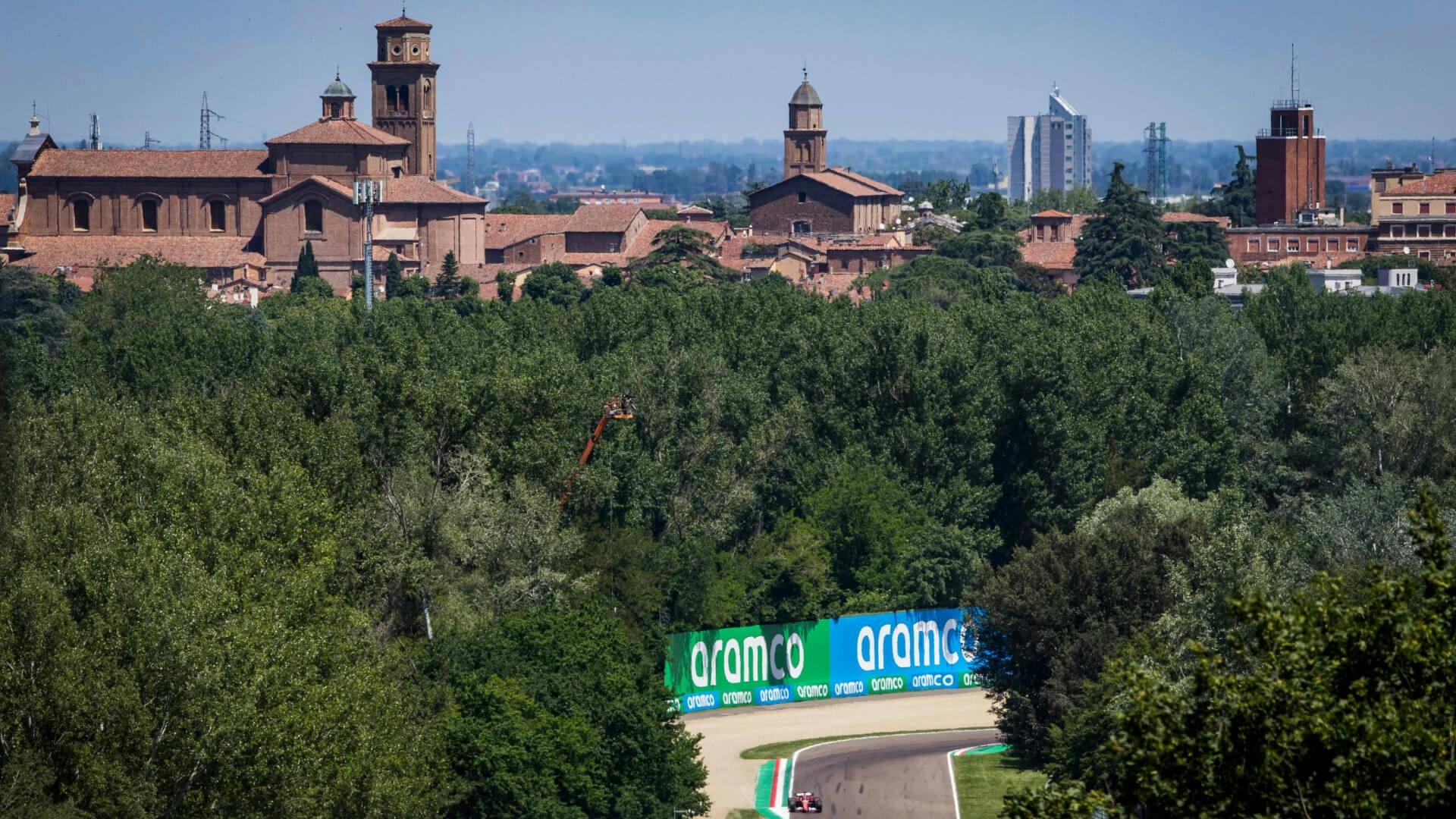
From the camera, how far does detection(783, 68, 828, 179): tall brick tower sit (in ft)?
524

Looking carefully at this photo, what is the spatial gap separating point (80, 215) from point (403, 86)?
2447 cm

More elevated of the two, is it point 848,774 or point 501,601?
point 501,601

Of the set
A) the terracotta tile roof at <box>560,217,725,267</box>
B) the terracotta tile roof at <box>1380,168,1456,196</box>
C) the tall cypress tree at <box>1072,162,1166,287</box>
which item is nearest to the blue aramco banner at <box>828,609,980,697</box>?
the tall cypress tree at <box>1072,162,1166,287</box>

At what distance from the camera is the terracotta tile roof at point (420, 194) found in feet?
452

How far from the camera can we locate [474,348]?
59250 millimetres

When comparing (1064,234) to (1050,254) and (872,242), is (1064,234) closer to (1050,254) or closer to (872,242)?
(872,242)

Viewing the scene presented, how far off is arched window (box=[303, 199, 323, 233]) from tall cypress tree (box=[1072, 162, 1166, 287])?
44961 millimetres

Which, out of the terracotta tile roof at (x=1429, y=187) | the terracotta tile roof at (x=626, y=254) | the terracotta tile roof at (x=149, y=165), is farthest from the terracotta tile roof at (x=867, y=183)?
the terracotta tile roof at (x=149, y=165)

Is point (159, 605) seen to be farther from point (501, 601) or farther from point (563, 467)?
point (563, 467)

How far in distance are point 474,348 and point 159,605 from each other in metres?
29.7

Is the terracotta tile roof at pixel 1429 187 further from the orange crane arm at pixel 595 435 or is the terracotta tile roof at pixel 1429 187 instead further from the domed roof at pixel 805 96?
the orange crane arm at pixel 595 435

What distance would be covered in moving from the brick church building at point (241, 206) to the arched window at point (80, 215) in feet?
0.16

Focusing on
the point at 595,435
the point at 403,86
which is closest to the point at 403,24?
the point at 403,86

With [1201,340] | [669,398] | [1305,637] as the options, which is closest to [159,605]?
[1305,637]
